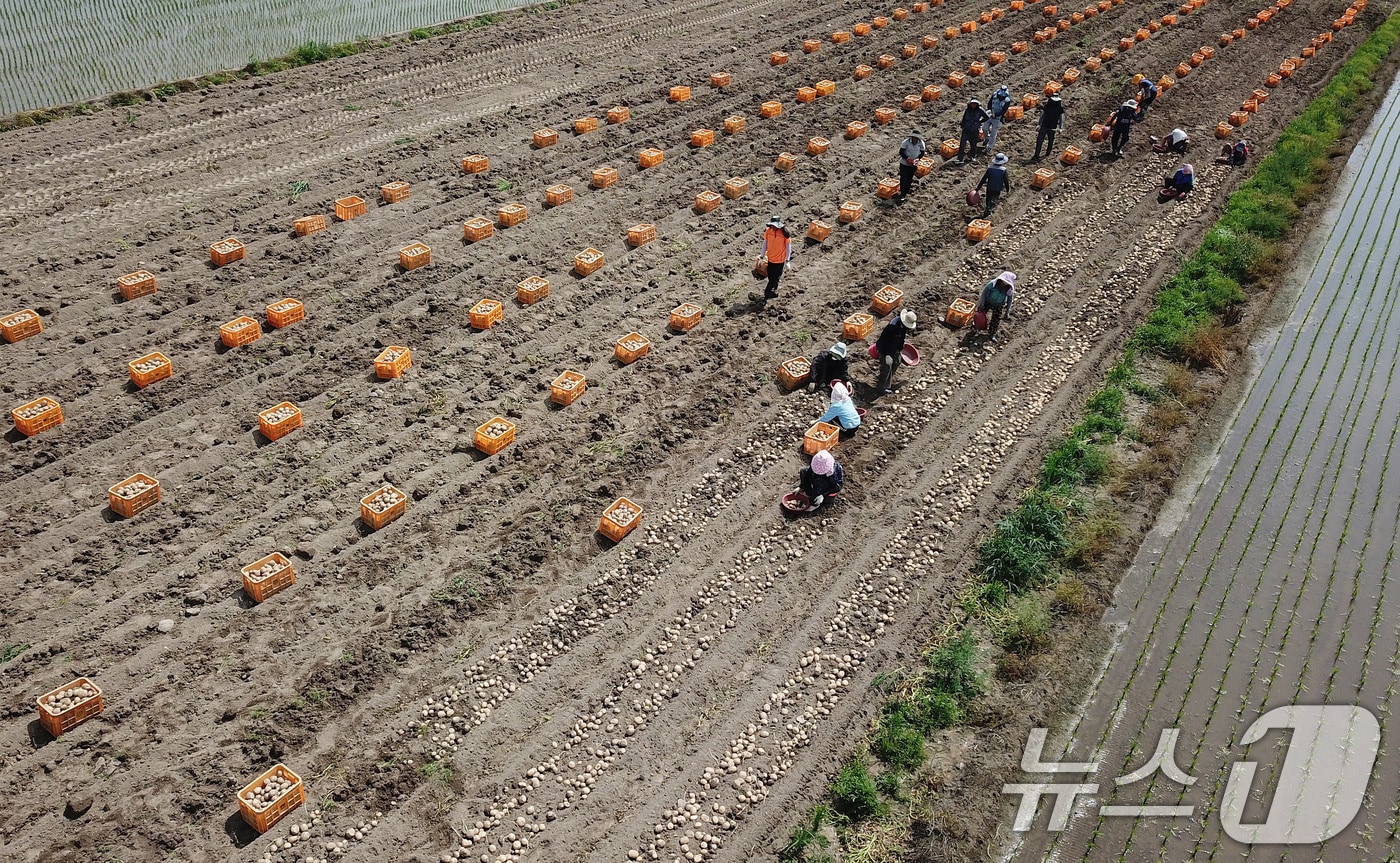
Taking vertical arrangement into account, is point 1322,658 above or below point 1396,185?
below

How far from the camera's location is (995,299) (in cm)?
1455

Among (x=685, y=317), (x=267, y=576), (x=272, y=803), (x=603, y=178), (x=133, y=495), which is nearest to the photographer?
(x=272, y=803)

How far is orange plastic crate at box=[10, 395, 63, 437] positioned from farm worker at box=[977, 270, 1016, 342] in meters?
12.9

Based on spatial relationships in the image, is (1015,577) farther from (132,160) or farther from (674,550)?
(132,160)

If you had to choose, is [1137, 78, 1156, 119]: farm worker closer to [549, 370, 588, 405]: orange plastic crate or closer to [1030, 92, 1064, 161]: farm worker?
[1030, 92, 1064, 161]: farm worker

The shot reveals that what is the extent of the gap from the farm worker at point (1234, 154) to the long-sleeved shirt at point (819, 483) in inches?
550

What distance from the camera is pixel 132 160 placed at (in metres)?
17.4

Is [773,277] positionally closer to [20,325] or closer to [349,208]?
[349,208]

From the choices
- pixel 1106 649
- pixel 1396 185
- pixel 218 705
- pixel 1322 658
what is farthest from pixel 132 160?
pixel 1396 185

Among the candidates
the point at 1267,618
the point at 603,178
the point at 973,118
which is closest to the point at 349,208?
the point at 603,178

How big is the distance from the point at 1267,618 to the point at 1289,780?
7.18ft

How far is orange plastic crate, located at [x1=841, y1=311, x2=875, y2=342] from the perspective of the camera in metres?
14.5

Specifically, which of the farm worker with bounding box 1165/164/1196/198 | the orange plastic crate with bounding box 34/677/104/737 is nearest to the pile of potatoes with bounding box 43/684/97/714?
the orange plastic crate with bounding box 34/677/104/737

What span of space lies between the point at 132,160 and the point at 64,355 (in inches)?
238
